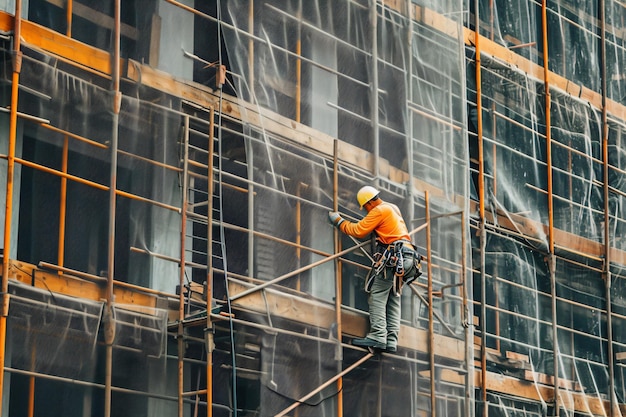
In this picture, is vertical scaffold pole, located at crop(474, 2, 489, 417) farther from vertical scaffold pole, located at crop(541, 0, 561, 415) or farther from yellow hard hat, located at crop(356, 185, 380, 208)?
yellow hard hat, located at crop(356, 185, 380, 208)

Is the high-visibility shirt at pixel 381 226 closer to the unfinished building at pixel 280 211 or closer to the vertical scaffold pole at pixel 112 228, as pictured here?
the unfinished building at pixel 280 211

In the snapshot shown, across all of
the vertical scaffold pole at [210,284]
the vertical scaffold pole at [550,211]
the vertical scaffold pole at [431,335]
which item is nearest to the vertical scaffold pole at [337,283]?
the vertical scaffold pole at [431,335]

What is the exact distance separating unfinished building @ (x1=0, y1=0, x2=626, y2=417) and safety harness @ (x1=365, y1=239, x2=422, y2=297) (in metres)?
0.26

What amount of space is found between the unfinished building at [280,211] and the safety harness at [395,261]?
258 mm

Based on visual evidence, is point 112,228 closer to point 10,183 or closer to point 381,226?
point 10,183

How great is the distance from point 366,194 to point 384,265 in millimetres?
739

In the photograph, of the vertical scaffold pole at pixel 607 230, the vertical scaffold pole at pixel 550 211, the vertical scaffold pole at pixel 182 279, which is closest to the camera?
the vertical scaffold pole at pixel 182 279

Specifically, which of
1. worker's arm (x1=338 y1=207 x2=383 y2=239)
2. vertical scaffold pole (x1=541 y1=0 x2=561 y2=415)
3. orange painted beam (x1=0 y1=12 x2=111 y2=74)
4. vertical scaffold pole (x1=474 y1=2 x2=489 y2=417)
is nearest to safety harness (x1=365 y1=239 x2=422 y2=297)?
worker's arm (x1=338 y1=207 x2=383 y2=239)

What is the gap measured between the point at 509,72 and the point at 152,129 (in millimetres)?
6302

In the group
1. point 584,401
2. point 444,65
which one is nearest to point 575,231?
point 584,401

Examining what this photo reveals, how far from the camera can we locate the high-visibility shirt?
47.2ft

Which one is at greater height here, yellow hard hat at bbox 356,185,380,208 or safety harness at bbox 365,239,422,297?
yellow hard hat at bbox 356,185,380,208

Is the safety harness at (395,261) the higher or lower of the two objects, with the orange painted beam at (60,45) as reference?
lower

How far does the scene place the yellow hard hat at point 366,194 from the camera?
14586mm
